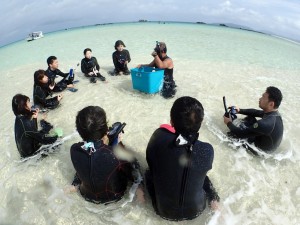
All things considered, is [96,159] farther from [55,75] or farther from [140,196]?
[55,75]

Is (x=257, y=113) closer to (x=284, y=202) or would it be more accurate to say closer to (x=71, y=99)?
(x=284, y=202)

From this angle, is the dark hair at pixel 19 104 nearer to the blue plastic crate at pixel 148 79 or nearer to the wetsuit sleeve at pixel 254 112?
the blue plastic crate at pixel 148 79

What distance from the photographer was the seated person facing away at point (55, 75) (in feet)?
21.7


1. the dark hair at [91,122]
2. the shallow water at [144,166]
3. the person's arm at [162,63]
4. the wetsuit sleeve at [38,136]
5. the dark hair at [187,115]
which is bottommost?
the shallow water at [144,166]

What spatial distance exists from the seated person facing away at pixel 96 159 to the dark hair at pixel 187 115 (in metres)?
0.86

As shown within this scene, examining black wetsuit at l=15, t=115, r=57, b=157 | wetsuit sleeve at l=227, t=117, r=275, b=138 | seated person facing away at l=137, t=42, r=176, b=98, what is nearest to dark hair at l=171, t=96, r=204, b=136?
wetsuit sleeve at l=227, t=117, r=275, b=138

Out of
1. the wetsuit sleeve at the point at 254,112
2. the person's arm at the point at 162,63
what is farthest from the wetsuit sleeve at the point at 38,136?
the wetsuit sleeve at the point at 254,112

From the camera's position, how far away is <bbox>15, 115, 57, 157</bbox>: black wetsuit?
3693 mm

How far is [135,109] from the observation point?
586cm

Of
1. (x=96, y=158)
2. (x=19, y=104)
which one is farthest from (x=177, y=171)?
(x=19, y=104)

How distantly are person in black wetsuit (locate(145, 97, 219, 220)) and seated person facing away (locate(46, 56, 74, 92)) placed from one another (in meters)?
5.18

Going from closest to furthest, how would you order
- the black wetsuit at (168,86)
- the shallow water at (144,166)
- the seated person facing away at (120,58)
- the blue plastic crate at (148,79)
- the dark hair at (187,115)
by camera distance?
the dark hair at (187,115) → the shallow water at (144,166) → the blue plastic crate at (148,79) → the black wetsuit at (168,86) → the seated person facing away at (120,58)

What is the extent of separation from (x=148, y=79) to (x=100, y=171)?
377 cm

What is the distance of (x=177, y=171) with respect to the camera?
2.24m
